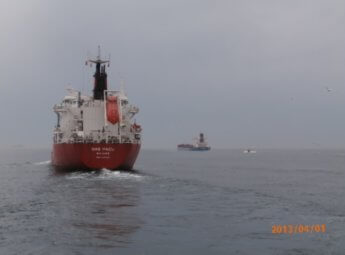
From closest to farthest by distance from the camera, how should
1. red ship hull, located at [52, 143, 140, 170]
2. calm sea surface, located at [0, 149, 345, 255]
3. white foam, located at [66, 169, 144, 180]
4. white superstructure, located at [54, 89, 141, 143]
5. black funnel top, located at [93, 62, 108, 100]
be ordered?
1. calm sea surface, located at [0, 149, 345, 255]
2. white foam, located at [66, 169, 144, 180]
3. red ship hull, located at [52, 143, 140, 170]
4. white superstructure, located at [54, 89, 141, 143]
5. black funnel top, located at [93, 62, 108, 100]

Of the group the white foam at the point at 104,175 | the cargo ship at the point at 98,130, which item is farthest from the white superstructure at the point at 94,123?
the white foam at the point at 104,175

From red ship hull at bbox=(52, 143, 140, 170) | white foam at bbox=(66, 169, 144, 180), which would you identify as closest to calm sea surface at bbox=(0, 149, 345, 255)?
white foam at bbox=(66, 169, 144, 180)

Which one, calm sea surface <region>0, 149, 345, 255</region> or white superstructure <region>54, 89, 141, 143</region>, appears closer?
calm sea surface <region>0, 149, 345, 255</region>

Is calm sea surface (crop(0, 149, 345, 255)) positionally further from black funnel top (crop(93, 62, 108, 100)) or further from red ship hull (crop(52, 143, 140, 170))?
black funnel top (crop(93, 62, 108, 100))

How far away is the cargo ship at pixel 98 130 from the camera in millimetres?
58594

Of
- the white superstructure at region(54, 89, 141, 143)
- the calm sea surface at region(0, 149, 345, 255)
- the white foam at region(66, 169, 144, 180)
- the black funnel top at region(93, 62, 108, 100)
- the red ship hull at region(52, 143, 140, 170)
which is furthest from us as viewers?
the black funnel top at region(93, 62, 108, 100)

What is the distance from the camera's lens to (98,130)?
210 feet

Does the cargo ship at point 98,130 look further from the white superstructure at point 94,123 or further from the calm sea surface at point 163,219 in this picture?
the calm sea surface at point 163,219

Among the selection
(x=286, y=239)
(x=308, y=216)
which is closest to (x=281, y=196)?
(x=308, y=216)

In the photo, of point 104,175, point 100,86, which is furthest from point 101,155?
point 100,86

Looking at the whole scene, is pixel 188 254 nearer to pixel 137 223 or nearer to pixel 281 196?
pixel 137 223

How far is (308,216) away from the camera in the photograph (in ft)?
98.5

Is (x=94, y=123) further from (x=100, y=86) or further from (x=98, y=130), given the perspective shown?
(x=100, y=86)

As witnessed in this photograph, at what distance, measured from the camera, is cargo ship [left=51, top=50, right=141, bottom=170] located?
58594mm
